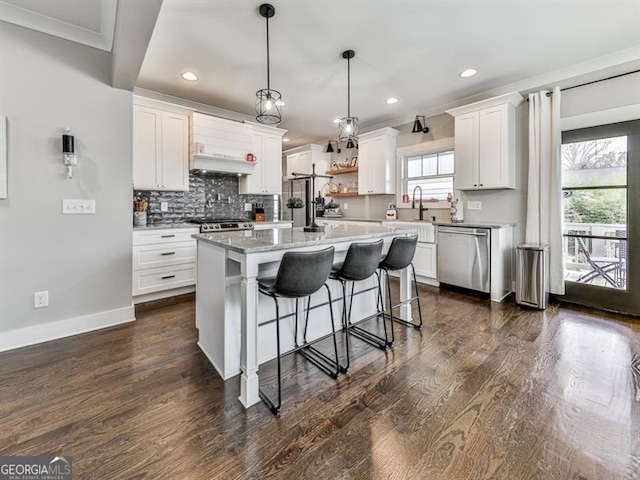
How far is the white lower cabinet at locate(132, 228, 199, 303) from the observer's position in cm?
335

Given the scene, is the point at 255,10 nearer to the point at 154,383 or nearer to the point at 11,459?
→ the point at 154,383

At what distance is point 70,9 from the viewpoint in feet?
7.45

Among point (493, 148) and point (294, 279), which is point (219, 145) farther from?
point (493, 148)

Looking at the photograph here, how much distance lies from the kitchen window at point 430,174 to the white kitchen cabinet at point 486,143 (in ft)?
1.51

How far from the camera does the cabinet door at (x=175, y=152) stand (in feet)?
12.6

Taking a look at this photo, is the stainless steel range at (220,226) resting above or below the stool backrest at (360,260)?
above

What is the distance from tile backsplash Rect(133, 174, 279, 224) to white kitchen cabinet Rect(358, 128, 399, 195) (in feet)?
Result: 6.27

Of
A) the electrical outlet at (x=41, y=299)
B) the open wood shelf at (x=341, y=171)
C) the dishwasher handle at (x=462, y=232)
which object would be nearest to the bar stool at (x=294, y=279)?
the electrical outlet at (x=41, y=299)

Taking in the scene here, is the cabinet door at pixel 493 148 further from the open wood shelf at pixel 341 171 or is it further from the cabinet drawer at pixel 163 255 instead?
the cabinet drawer at pixel 163 255

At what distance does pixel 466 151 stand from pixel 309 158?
10.5 feet

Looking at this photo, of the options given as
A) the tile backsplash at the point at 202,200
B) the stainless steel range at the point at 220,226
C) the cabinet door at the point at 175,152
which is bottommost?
the stainless steel range at the point at 220,226

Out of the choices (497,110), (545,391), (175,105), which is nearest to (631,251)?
(497,110)

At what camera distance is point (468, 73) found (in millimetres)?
3400

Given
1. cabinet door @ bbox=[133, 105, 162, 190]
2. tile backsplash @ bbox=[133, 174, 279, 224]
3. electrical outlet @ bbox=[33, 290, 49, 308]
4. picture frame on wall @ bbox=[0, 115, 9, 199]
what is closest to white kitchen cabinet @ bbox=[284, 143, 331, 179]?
tile backsplash @ bbox=[133, 174, 279, 224]
